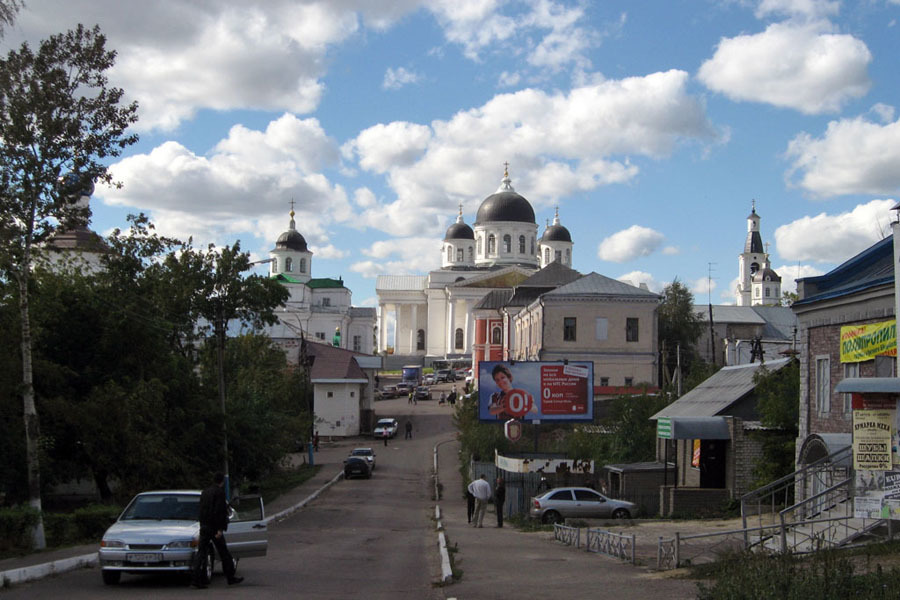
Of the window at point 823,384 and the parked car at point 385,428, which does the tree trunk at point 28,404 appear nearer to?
the window at point 823,384

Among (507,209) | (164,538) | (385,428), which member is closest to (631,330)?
(385,428)

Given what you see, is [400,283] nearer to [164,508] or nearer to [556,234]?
[556,234]

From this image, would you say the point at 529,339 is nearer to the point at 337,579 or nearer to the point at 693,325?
the point at 693,325

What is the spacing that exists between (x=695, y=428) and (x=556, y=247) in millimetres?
99637

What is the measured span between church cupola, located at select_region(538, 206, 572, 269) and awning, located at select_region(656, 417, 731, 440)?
98.1m

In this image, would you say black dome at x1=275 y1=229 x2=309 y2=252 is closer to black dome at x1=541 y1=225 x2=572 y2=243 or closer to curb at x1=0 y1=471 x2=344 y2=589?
black dome at x1=541 y1=225 x2=572 y2=243

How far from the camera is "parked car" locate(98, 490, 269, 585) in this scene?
1232 cm

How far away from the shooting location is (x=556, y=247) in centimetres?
12425

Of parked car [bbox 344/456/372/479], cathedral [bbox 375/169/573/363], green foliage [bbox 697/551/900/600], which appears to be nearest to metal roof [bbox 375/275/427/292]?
cathedral [bbox 375/169/573/363]

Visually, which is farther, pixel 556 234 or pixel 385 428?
pixel 556 234

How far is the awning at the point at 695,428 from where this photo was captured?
24.9 metres

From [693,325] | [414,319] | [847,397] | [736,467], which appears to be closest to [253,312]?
[736,467]

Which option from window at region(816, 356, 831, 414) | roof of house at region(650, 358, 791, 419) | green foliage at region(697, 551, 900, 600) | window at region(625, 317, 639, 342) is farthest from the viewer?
window at region(625, 317, 639, 342)

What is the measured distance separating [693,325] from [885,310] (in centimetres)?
5923
